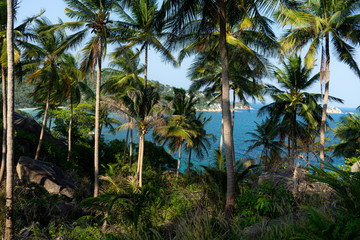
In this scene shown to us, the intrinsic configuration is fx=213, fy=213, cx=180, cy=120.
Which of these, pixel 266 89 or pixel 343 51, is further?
pixel 266 89

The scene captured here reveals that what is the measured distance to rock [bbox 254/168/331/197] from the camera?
19.1 ft

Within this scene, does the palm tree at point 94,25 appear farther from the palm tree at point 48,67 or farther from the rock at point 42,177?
the rock at point 42,177

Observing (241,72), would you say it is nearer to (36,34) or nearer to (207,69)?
(207,69)

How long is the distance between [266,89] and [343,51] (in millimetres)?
6592

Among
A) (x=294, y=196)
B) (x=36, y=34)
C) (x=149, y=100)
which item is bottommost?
(x=294, y=196)

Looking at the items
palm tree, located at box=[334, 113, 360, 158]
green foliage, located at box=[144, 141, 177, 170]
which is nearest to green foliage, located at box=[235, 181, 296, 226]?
palm tree, located at box=[334, 113, 360, 158]

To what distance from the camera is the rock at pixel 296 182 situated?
5.83 m

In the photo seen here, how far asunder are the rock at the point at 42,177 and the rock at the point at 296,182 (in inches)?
444

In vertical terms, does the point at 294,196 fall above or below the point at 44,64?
below

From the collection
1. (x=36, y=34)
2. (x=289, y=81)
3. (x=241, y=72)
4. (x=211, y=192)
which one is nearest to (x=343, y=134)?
(x=289, y=81)

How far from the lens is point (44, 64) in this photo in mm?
14820

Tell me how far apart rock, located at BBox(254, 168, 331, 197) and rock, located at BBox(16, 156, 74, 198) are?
11.3m

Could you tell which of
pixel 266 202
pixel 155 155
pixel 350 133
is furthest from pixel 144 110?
pixel 350 133

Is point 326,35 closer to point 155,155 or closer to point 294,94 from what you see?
point 294,94
